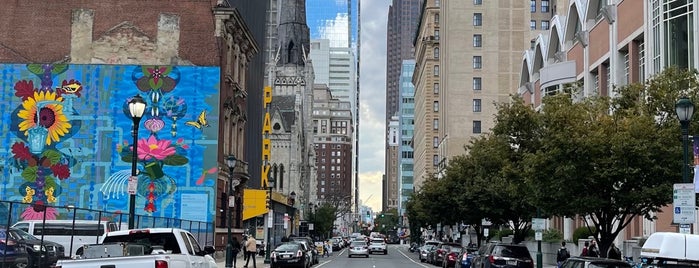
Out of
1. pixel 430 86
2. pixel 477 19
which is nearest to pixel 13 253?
pixel 477 19

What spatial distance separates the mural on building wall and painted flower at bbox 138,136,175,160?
0.06m

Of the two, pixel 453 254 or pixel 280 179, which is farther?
pixel 280 179

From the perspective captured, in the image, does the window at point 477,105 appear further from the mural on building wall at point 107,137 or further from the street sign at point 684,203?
the street sign at point 684,203

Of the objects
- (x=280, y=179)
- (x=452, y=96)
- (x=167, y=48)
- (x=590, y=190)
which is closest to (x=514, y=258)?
(x=590, y=190)

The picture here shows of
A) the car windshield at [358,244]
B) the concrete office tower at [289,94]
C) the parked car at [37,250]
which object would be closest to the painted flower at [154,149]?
the car windshield at [358,244]

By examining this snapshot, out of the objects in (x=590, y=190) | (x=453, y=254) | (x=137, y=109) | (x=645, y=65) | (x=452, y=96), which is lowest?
(x=453, y=254)

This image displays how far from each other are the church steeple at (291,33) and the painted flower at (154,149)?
91075 millimetres

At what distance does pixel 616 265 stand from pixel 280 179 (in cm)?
11487

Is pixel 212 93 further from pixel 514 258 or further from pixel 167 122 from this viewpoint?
pixel 514 258

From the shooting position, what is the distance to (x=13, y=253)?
2044 centimetres

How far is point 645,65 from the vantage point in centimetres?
3691

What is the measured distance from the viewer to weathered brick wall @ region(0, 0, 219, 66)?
49.2 m

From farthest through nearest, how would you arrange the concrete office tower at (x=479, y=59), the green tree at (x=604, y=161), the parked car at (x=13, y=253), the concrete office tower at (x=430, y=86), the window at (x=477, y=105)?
the concrete office tower at (x=430, y=86) → the window at (x=477, y=105) → the concrete office tower at (x=479, y=59) → the green tree at (x=604, y=161) → the parked car at (x=13, y=253)

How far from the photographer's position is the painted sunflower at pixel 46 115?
48312 millimetres
